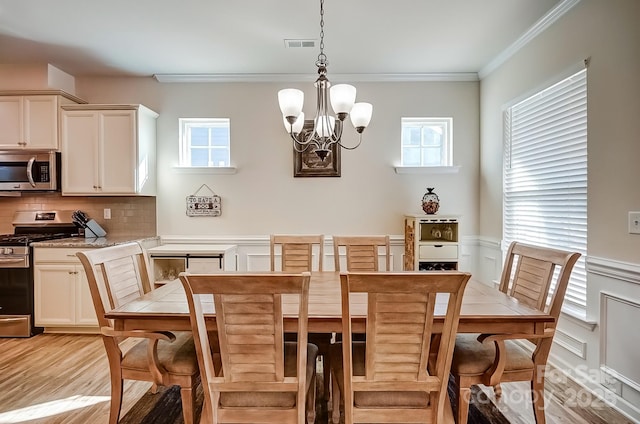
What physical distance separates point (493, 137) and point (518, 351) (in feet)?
8.24

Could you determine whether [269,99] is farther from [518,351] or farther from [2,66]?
[518,351]

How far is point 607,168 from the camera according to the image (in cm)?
221

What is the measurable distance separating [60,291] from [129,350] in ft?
6.93

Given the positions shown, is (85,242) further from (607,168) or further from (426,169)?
(607,168)

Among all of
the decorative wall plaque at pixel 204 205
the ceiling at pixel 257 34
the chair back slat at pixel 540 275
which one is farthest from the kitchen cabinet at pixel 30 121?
the chair back slat at pixel 540 275

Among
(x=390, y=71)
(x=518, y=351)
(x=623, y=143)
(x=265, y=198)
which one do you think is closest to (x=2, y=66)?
(x=265, y=198)

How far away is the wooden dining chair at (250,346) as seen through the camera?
1264mm

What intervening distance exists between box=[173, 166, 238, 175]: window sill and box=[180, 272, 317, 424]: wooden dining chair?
8.88 ft

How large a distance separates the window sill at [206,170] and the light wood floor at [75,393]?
193 centimetres

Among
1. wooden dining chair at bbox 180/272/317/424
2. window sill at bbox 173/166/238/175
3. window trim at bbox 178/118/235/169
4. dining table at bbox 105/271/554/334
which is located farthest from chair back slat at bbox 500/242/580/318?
window trim at bbox 178/118/235/169

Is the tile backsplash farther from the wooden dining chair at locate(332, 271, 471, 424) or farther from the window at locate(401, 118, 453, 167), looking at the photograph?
the wooden dining chair at locate(332, 271, 471, 424)

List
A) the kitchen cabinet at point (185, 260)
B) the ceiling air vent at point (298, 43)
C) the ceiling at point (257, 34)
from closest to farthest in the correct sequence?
1. the ceiling at point (257, 34)
2. the ceiling air vent at point (298, 43)
3. the kitchen cabinet at point (185, 260)

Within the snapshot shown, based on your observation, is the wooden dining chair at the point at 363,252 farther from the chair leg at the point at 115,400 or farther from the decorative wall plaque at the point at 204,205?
the decorative wall plaque at the point at 204,205

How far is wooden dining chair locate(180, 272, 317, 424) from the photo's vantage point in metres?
1.26
